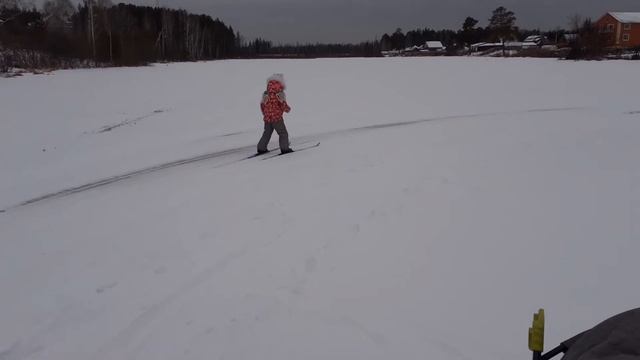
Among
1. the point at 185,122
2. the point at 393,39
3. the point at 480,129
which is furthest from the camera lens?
the point at 393,39

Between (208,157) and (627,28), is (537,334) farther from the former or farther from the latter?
(627,28)

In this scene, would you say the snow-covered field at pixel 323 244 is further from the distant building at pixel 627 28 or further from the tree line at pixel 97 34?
the distant building at pixel 627 28

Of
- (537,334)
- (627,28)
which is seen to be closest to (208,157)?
(537,334)

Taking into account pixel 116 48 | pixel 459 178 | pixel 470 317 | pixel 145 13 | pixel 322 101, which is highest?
pixel 145 13

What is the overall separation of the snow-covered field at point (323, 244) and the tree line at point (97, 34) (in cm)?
2863

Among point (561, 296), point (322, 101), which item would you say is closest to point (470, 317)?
point (561, 296)

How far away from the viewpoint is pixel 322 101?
19531mm

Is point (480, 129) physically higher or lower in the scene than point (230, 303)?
higher

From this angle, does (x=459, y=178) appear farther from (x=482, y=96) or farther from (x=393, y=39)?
(x=393, y=39)

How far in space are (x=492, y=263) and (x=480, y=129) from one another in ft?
27.7

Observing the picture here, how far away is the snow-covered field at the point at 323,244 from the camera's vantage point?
3639 mm

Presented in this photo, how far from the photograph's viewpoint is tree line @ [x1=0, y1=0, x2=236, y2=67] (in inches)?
1539

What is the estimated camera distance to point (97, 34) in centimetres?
4647

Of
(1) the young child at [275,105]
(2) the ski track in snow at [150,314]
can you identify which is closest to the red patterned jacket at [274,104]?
(1) the young child at [275,105]
